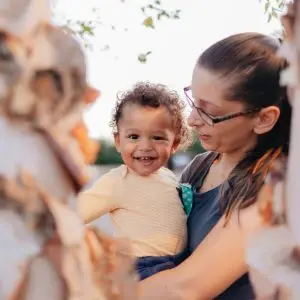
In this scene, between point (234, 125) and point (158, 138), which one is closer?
point (234, 125)

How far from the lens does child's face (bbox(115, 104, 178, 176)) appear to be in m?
1.58

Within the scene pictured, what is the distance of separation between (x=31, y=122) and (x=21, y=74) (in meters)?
0.05

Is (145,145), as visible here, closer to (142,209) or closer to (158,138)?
(158,138)

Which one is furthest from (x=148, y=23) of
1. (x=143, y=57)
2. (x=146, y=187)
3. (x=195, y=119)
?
(x=195, y=119)

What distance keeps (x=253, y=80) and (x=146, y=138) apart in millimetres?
391

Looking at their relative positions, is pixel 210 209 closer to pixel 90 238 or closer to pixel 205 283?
pixel 205 283

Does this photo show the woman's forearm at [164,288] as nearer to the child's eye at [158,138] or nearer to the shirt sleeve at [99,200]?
the shirt sleeve at [99,200]

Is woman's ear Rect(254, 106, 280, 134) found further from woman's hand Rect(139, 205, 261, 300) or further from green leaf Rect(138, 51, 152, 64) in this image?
green leaf Rect(138, 51, 152, 64)

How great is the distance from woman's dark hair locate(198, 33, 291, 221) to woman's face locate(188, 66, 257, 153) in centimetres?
1

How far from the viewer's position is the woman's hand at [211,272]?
3.82 ft

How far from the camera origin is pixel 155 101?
1.63m

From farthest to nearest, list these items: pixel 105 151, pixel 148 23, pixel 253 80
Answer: pixel 148 23, pixel 105 151, pixel 253 80

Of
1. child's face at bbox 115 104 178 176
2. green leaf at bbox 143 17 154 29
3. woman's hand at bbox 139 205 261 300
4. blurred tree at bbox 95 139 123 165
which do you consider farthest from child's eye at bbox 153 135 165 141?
green leaf at bbox 143 17 154 29

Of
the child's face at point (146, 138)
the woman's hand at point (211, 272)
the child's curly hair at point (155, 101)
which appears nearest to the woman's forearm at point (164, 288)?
the woman's hand at point (211, 272)
